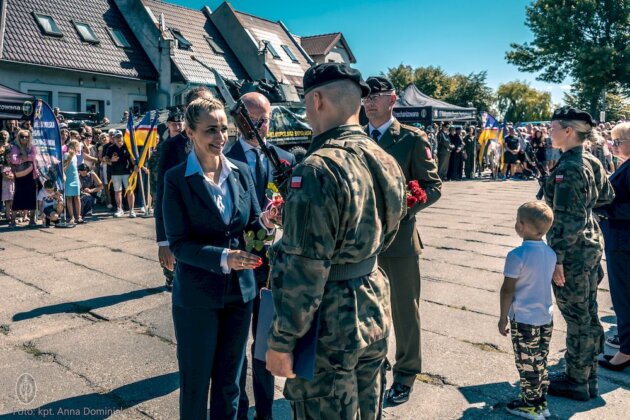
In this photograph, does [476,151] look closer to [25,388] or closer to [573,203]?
[573,203]

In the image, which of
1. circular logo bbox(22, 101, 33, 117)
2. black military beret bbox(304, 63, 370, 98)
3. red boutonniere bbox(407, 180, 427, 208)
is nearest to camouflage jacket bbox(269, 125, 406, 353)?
black military beret bbox(304, 63, 370, 98)

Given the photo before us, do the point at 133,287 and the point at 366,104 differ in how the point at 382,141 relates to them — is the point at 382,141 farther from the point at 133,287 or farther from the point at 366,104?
the point at 133,287

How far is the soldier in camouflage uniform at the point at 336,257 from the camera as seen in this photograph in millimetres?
2127

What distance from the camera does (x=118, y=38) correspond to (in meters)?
26.9

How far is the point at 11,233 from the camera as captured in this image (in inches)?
397

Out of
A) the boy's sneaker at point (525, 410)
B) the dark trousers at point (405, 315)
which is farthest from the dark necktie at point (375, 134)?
the boy's sneaker at point (525, 410)

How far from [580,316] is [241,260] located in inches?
101

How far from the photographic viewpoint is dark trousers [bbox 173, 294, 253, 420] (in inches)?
118

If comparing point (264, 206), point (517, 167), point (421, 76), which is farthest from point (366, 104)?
point (421, 76)

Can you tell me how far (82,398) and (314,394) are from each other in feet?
8.03

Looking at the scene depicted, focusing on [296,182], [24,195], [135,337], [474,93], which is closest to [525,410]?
[296,182]

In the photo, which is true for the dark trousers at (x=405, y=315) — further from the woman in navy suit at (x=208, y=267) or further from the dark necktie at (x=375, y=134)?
the woman in navy suit at (x=208, y=267)

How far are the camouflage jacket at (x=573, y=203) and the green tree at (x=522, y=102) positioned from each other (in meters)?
61.7

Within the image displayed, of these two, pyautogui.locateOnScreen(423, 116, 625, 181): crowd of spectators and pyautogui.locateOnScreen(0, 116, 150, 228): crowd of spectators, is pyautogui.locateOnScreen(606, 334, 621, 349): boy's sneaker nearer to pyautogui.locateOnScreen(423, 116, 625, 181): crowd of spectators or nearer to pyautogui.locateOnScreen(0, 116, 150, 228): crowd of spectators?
pyautogui.locateOnScreen(0, 116, 150, 228): crowd of spectators
